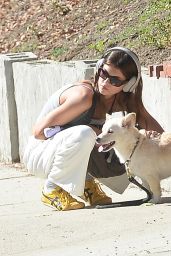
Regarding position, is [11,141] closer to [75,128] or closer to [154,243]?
[75,128]

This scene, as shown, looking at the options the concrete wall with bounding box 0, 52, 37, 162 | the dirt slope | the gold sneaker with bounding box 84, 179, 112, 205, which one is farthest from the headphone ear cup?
the concrete wall with bounding box 0, 52, 37, 162

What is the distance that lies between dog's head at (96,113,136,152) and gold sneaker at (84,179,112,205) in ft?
1.41

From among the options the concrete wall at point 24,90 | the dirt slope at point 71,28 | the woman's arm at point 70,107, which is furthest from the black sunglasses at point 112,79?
the dirt slope at point 71,28

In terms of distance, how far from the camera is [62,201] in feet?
19.7

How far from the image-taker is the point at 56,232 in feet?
16.7

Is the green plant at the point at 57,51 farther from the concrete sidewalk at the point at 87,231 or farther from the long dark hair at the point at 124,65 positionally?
the long dark hair at the point at 124,65

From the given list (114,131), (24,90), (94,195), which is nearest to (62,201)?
(94,195)

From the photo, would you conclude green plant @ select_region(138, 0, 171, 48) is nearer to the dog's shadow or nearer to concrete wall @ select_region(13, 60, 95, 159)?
concrete wall @ select_region(13, 60, 95, 159)

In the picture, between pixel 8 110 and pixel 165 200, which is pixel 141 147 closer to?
pixel 165 200

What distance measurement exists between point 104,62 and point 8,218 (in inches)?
55.0

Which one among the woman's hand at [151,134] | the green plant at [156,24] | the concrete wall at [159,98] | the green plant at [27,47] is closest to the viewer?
the woman's hand at [151,134]

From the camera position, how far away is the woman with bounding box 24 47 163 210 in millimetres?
5840

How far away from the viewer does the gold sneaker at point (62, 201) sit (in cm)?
596

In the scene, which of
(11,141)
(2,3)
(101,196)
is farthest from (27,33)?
(101,196)
